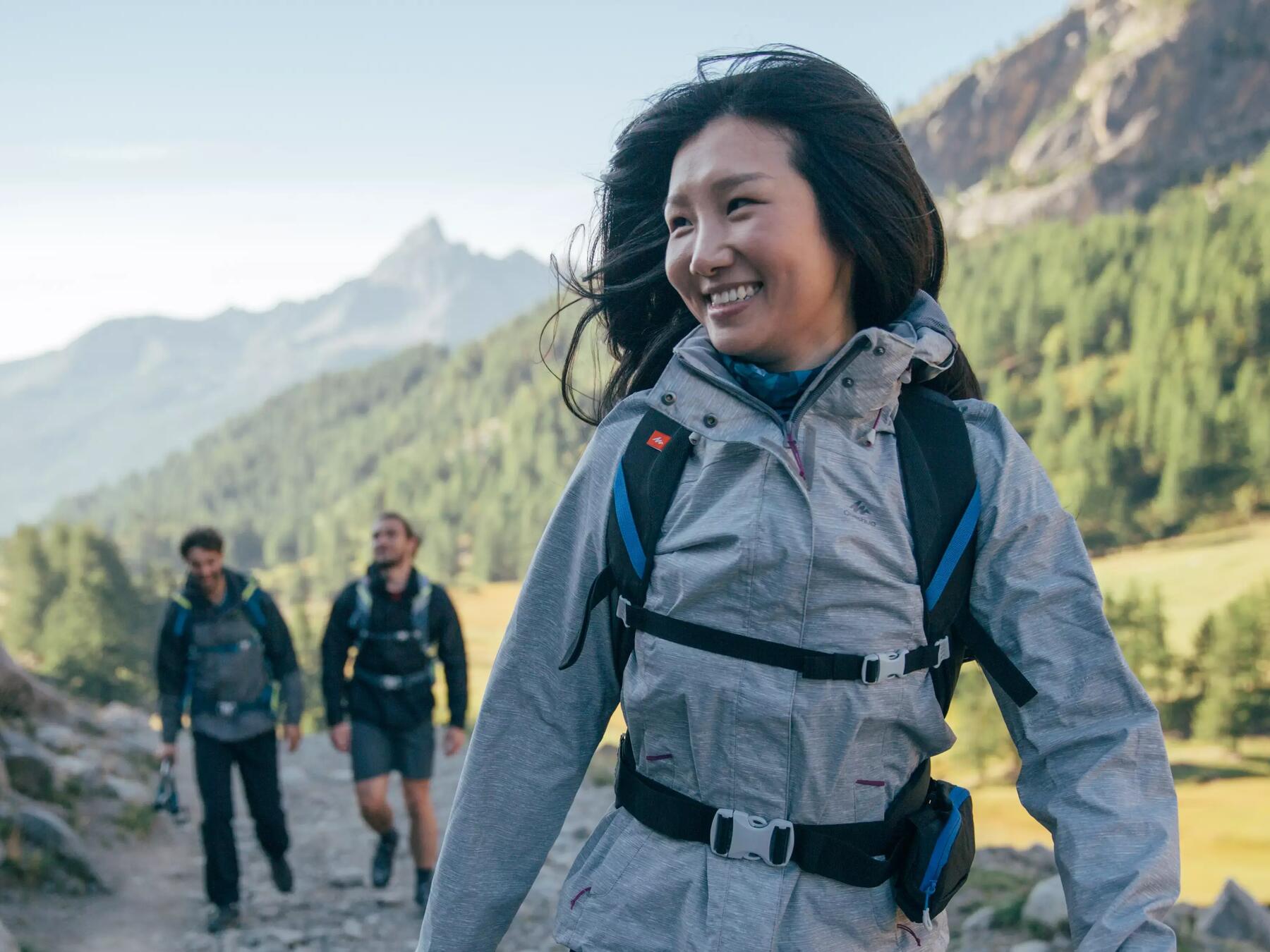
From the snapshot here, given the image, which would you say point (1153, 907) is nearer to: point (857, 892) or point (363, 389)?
point (857, 892)

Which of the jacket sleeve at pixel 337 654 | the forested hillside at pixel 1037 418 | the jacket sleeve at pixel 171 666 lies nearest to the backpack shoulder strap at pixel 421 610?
the jacket sleeve at pixel 337 654

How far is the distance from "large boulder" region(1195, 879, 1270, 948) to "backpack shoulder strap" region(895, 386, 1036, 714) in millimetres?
4311

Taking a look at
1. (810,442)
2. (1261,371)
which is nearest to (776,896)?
(810,442)

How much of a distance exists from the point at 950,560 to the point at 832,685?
23 centimetres

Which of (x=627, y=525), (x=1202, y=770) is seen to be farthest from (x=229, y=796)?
(x=1202, y=770)

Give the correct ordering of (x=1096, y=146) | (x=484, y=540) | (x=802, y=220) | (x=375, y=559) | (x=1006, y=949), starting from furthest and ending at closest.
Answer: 1. (x=1096, y=146)
2. (x=484, y=540)
3. (x=375, y=559)
4. (x=1006, y=949)
5. (x=802, y=220)

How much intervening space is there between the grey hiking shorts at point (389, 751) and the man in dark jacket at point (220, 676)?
606 millimetres

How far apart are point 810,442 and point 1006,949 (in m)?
4.63

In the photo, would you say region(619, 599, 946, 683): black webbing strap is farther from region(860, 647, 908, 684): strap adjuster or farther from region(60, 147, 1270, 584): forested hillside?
region(60, 147, 1270, 584): forested hillside

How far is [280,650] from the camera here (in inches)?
271

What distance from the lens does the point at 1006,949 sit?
536 centimetres

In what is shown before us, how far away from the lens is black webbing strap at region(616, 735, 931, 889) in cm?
153

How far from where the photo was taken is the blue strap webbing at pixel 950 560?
1540 mm

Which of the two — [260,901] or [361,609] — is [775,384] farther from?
[260,901]
